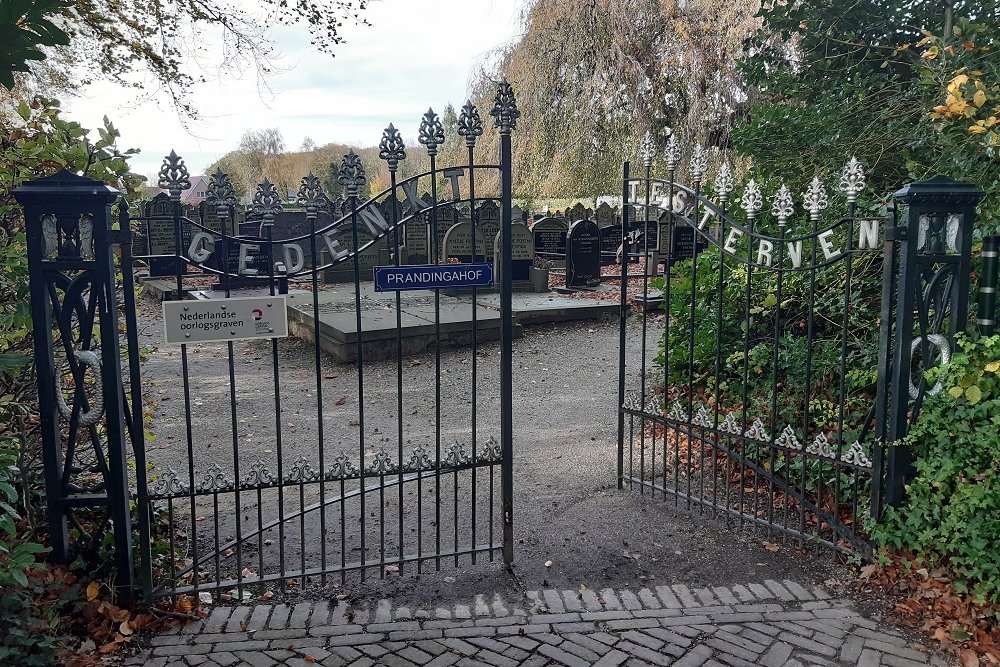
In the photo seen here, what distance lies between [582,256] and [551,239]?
3432 mm

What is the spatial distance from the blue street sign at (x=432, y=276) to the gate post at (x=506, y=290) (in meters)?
0.12

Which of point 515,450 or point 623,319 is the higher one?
point 623,319

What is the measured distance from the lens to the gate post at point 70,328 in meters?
3.28

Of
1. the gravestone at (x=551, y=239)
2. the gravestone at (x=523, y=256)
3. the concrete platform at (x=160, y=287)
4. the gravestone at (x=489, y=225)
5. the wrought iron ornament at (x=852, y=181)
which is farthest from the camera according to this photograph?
the gravestone at (x=551, y=239)

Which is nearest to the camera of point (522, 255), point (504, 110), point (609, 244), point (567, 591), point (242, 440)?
point (504, 110)

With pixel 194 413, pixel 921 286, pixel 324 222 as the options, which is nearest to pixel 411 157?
pixel 324 222

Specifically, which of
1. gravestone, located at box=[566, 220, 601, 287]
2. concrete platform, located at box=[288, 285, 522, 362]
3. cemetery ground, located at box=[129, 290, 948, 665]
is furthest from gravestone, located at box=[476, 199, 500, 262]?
cemetery ground, located at box=[129, 290, 948, 665]

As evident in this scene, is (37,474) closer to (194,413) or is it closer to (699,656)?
(699,656)

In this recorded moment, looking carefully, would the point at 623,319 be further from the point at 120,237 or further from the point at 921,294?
the point at 120,237

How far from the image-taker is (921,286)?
391 centimetres

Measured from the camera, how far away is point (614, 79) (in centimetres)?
1541

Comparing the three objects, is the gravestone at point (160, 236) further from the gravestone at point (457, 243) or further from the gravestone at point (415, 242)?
Answer: the gravestone at point (457, 243)

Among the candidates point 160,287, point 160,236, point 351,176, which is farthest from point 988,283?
point 160,236

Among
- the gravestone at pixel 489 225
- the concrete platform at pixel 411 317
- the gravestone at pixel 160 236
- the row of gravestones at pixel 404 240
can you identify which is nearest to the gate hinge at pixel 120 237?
the concrete platform at pixel 411 317
